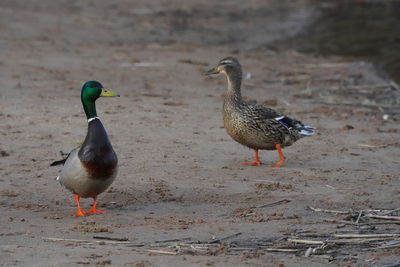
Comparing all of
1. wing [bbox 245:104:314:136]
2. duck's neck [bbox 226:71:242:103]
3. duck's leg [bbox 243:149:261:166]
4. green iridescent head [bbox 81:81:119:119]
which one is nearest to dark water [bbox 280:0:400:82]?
duck's neck [bbox 226:71:242:103]

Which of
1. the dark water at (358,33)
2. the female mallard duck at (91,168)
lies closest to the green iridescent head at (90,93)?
the female mallard duck at (91,168)

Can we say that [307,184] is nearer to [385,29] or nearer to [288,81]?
[288,81]

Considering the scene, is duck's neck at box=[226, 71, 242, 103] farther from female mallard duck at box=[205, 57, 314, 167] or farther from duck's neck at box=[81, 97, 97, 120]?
duck's neck at box=[81, 97, 97, 120]

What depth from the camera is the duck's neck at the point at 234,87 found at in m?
10.4

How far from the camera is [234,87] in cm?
1054

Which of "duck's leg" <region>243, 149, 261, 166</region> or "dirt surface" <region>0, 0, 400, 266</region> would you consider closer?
"dirt surface" <region>0, 0, 400, 266</region>

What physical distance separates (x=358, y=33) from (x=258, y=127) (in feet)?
44.5

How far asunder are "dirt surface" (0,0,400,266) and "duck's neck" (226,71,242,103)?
0.66 metres

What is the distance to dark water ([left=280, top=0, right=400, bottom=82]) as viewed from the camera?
65.5 feet

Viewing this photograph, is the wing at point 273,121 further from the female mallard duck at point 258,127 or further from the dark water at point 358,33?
the dark water at point 358,33

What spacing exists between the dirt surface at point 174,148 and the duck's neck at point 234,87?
2.16ft

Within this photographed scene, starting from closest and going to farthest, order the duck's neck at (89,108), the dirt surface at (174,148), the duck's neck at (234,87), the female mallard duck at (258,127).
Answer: the dirt surface at (174,148)
the duck's neck at (89,108)
the female mallard duck at (258,127)
the duck's neck at (234,87)

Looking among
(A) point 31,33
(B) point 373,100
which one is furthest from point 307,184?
(A) point 31,33

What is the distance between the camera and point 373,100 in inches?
570
